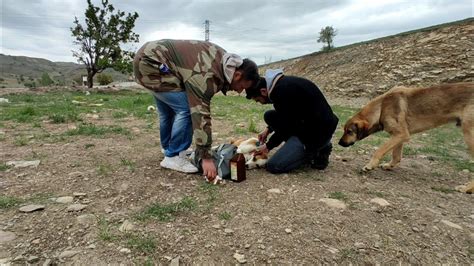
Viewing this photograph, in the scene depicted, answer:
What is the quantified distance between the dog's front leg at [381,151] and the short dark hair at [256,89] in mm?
1853

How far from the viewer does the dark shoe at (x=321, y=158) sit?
3.81m

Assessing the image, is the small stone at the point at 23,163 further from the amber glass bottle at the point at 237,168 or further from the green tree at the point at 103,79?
the green tree at the point at 103,79

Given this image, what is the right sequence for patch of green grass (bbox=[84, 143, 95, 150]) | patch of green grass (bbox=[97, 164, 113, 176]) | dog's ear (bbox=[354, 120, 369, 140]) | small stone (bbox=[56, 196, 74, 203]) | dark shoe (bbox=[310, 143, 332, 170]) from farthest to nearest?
patch of green grass (bbox=[84, 143, 95, 150]), dog's ear (bbox=[354, 120, 369, 140]), dark shoe (bbox=[310, 143, 332, 170]), patch of green grass (bbox=[97, 164, 113, 176]), small stone (bbox=[56, 196, 74, 203])

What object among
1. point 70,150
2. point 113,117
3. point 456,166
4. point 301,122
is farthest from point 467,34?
point 70,150

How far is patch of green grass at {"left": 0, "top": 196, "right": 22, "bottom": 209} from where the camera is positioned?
2.55m

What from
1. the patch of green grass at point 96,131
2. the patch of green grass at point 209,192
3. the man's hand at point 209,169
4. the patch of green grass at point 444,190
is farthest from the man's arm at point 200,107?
the patch of green grass at point 96,131

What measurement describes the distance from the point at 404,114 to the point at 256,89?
238 cm

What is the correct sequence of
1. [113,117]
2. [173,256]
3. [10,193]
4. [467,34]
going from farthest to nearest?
[467,34] < [113,117] < [10,193] < [173,256]

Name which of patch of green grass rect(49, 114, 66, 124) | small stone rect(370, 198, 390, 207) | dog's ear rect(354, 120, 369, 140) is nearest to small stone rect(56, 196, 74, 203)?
small stone rect(370, 198, 390, 207)

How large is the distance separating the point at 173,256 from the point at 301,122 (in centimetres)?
236

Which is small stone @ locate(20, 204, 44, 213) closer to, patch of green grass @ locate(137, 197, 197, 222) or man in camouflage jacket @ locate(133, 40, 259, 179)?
patch of green grass @ locate(137, 197, 197, 222)

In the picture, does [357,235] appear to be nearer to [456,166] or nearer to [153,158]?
[153,158]

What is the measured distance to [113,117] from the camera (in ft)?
24.6

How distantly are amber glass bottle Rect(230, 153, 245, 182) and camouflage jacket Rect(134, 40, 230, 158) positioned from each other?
0.96ft
